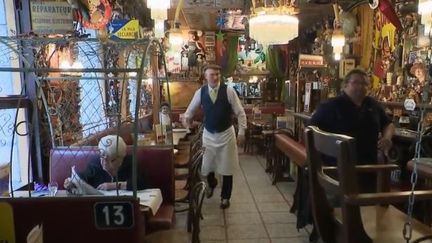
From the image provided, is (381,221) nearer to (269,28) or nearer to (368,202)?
(368,202)

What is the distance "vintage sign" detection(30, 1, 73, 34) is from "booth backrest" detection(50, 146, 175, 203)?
1008 mm

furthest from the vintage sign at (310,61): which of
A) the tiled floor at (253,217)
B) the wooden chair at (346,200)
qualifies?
the wooden chair at (346,200)

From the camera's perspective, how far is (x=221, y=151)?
479 cm

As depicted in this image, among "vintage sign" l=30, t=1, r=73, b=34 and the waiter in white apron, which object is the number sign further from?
the waiter in white apron

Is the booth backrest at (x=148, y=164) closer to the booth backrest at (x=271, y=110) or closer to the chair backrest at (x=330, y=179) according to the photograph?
the chair backrest at (x=330, y=179)

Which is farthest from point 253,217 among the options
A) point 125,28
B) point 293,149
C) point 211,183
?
point 125,28

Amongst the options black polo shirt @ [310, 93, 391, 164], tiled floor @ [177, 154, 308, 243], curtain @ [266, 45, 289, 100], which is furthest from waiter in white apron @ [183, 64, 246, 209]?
curtain @ [266, 45, 289, 100]

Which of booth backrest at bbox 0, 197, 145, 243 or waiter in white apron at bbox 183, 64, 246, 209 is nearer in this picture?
booth backrest at bbox 0, 197, 145, 243

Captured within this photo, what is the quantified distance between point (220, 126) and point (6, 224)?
3.14 metres

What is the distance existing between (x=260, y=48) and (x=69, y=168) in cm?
908

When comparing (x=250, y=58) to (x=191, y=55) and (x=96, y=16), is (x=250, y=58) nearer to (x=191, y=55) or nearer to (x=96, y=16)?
(x=191, y=55)

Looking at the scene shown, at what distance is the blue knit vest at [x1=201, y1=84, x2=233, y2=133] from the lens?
470cm

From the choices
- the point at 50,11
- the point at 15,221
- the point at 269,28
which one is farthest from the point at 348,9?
the point at 15,221

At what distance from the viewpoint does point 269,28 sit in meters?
4.11
